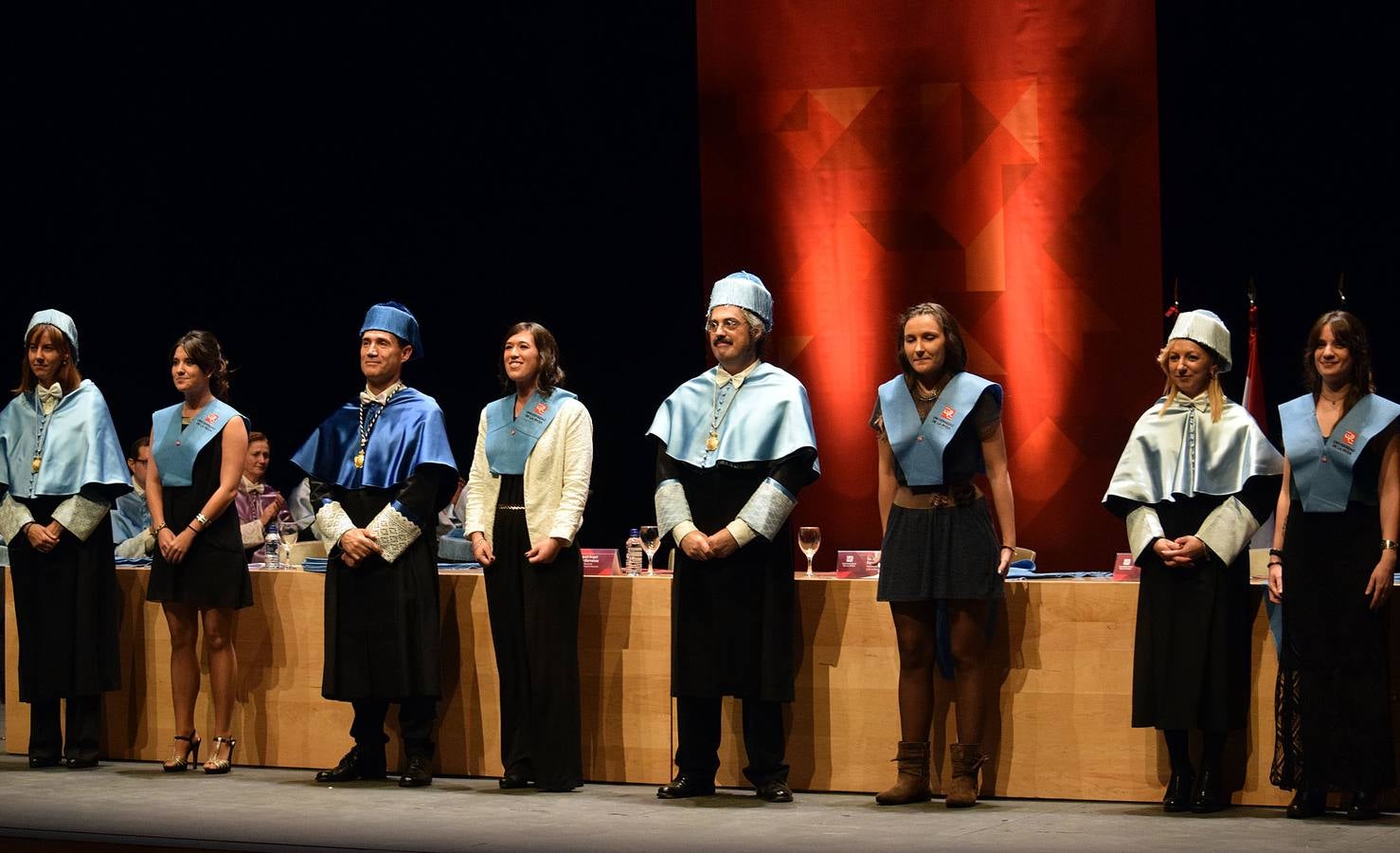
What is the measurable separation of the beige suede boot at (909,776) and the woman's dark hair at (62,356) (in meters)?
3.07

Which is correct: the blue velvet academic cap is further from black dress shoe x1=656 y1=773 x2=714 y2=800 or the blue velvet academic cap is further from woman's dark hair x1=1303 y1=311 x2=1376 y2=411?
woman's dark hair x1=1303 y1=311 x2=1376 y2=411

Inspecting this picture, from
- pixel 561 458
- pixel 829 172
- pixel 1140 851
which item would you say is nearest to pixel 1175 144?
pixel 829 172

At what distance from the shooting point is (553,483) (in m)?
5.09

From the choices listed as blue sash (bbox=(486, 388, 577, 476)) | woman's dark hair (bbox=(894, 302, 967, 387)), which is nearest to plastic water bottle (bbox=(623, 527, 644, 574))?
blue sash (bbox=(486, 388, 577, 476))

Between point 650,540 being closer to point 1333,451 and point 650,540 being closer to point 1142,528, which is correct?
point 1142,528

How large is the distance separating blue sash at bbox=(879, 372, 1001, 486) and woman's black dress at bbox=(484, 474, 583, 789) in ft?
3.45

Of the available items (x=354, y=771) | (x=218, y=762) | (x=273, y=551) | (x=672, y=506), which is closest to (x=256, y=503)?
(x=273, y=551)

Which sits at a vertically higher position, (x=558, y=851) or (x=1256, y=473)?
(x=1256, y=473)

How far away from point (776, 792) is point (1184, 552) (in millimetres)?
1307

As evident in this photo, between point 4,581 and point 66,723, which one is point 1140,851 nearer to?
point 66,723

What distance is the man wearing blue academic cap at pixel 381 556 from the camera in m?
5.17

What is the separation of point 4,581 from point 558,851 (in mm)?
3241

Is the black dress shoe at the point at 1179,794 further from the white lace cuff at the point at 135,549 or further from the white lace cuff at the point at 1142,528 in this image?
the white lace cuff at the point at 135,549

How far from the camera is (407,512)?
519 cm
